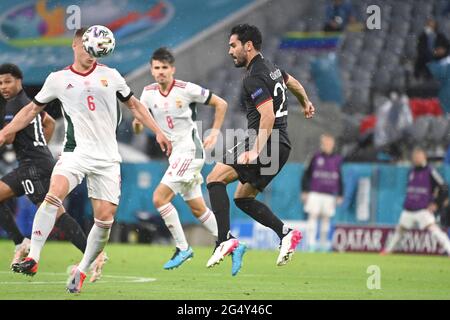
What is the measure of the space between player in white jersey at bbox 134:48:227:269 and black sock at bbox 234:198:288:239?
74.3 inches

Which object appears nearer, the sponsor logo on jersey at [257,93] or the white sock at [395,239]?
the sponsor logo on jersey at [257,93]

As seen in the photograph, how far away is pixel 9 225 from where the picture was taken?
12.2 m

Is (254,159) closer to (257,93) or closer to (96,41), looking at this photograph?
(257,93)

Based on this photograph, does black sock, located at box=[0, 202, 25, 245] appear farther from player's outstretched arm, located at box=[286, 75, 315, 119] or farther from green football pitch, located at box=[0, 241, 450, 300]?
player's outstretched arm, located at box=[286, 75, 315, 119]

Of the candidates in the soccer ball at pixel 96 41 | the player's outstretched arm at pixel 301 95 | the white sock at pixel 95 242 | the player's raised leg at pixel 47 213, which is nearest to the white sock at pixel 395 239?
the player's outstretched arm at pixel 301 95

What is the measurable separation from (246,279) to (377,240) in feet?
24.0

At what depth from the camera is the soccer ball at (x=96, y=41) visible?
952 centimetres

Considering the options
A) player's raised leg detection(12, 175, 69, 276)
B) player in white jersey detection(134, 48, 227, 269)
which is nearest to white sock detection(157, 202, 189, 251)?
player in white jersey detection(134, 48, 227, 269)

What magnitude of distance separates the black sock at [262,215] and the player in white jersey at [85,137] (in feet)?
4.34

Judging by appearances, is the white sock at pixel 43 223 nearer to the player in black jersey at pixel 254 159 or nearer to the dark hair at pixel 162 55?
the player in black jersey at pixel 254 159

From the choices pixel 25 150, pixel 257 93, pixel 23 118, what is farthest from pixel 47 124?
pixel 257 93

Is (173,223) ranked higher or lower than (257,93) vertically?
lower

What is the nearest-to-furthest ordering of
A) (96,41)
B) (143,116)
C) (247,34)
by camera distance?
1. (96,41)
2. (143,116)
3. (247,34)
